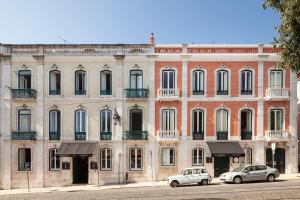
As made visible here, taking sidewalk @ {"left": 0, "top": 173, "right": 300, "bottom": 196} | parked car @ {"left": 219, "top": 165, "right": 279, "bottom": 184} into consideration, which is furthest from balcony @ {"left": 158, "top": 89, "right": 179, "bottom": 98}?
parked car @ {"left": 219, "top": 165, "right": 279, "bottom": 184}

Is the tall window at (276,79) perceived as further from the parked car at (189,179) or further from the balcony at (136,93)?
the balcony at (136,93)

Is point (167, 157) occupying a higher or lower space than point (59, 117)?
lower

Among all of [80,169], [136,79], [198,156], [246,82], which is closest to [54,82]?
[136,79]

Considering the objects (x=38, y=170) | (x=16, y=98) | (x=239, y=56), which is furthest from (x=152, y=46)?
(x=38, y=170)

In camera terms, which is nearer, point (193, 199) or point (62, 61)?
point (193, 199)

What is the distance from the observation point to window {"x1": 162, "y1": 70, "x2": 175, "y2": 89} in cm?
3044

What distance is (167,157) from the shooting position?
3017 centimetres

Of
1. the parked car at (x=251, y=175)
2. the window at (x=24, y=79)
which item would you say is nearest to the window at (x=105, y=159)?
the window at (x=24, y=79)

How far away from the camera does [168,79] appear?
30.4 metres

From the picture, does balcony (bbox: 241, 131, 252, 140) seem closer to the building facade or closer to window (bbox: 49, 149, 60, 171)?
the building facade

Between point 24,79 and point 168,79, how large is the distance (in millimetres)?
12856

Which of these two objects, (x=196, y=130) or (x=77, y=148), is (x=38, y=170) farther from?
(x=196, y=130)

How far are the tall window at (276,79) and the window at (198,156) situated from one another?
8459 millimetres

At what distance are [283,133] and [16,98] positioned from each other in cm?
2343
